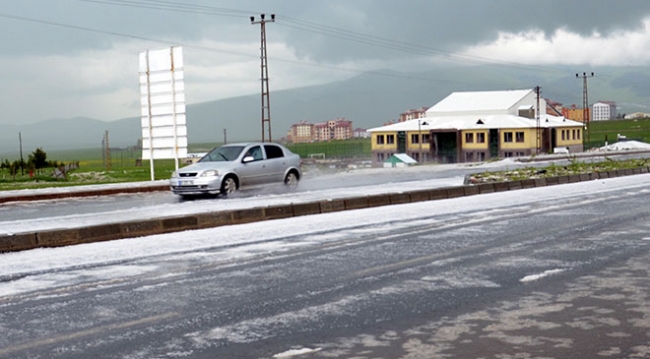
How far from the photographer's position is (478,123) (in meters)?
A: 88.1

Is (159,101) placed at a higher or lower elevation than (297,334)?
higher

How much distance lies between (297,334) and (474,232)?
22.9 feet

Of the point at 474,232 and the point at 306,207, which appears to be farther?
the point at 306,207

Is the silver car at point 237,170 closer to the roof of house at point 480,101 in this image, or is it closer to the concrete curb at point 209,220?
the concrete curb at point 209,220

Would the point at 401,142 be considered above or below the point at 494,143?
above

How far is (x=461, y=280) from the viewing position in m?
8.29

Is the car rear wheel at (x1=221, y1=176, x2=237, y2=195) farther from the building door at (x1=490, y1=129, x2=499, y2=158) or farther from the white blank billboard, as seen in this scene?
the building door at (x1=490, y1=129, x2=499, y2=158)

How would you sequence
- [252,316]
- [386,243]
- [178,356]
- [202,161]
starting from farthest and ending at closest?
[202,161] < [386,243] < [252,316] < [178,356]

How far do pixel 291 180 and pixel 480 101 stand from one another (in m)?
80.8

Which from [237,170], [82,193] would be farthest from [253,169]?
[82,193]

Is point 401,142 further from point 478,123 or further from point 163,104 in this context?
point 163,104

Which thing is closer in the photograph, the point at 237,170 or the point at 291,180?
the point at 237,170

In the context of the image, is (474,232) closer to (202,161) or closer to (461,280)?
(461,280)

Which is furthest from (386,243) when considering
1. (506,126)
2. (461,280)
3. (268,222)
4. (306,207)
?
(506,126)
